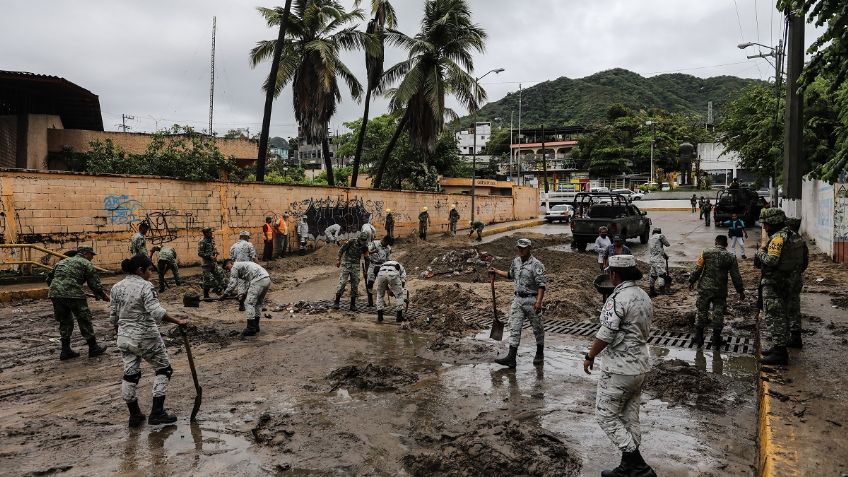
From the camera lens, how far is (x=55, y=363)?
736 cm

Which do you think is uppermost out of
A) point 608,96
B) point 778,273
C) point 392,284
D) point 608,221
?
point 608,96

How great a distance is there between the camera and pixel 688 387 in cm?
614

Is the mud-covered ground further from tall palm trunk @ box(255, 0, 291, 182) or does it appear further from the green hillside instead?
the green hillside

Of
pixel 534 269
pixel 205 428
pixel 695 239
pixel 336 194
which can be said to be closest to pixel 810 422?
pixel 534 269

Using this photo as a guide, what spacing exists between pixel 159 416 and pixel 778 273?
6999mm

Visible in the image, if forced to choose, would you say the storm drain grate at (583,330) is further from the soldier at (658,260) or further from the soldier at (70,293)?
the soldier at (70,293)

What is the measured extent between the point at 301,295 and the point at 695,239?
58.0 ft

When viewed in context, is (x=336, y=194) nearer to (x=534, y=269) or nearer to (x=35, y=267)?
(x=35, y=267)

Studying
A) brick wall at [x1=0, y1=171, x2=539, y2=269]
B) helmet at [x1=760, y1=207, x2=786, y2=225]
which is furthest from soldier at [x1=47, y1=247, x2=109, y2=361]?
helmet at [x1=760, y1=207, x2=786, y2=225]

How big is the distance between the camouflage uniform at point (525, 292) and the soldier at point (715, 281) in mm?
2462

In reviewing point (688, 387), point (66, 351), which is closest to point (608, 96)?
point (688, 387)

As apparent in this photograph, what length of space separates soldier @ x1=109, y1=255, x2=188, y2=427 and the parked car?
31520mm

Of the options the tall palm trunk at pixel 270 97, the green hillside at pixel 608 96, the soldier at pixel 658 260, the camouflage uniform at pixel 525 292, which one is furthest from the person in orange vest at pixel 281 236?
the green hillside at pixel 608 96

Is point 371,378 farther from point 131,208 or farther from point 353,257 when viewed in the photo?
point 131,208
